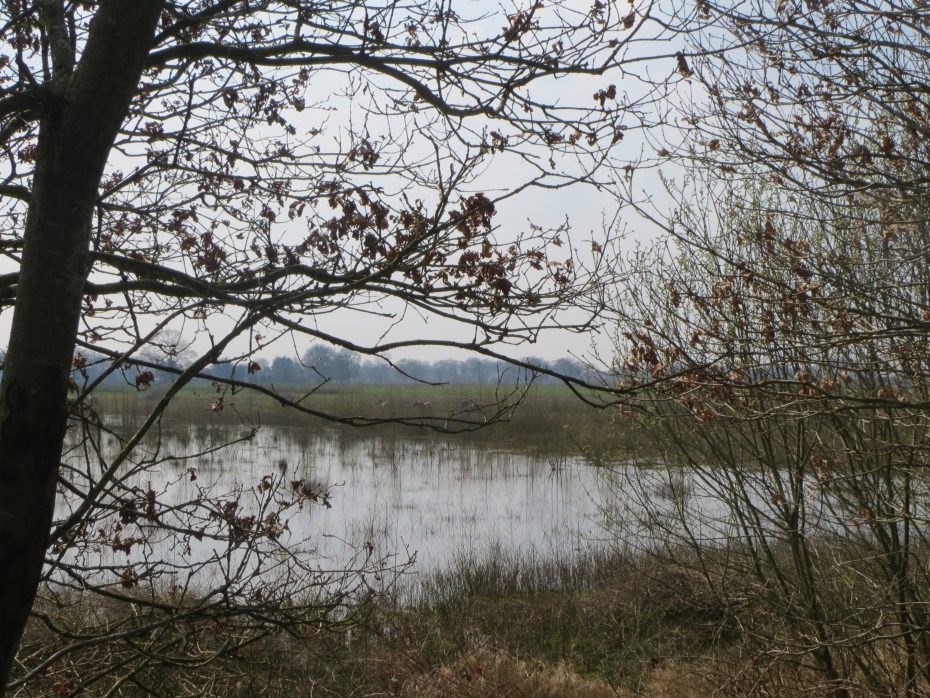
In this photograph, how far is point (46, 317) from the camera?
196 cm

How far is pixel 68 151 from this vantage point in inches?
80.0

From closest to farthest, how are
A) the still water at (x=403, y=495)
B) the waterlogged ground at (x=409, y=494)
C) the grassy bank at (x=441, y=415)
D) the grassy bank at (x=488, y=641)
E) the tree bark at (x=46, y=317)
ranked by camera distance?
the tree bark at (x=46, y=317) → the grassy bank at (x=488, y=641) → the still water at (x=403, y=495) → the waterlogged ground at (x=409, y=494) → the grassy bank at (x=441, y=415)

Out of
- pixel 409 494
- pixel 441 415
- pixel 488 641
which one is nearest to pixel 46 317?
pixel 488 641

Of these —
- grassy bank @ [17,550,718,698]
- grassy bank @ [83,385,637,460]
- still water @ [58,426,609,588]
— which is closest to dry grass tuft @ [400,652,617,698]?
grassy bank @ [17,550,718,698]

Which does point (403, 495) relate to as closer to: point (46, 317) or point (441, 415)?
point (441, 415)

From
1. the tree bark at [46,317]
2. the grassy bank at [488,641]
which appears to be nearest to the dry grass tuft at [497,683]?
the grassy bank at [488,641]

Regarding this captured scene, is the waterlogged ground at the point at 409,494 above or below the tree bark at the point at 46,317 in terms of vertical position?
below

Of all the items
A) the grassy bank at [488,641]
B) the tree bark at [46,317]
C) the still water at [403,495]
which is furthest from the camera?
the still water at [403,495]

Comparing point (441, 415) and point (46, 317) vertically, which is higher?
point (46, 317)

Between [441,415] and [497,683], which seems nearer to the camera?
[497,683]

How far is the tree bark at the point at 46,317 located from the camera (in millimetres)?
1923

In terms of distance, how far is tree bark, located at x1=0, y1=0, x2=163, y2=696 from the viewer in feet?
6.31

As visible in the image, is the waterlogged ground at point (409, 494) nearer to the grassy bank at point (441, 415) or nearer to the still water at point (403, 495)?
the still water at point (403, 495)

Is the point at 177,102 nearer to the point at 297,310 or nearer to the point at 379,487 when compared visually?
the point at 297,310
